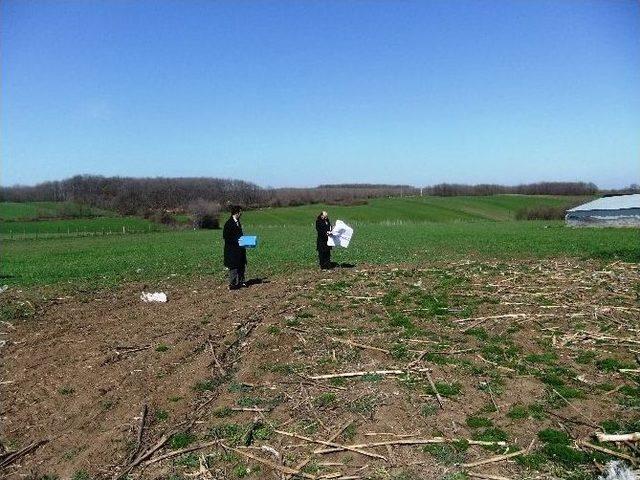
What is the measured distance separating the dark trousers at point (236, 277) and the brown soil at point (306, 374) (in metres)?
1.05

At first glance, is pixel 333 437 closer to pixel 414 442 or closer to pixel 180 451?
pixel 414 442

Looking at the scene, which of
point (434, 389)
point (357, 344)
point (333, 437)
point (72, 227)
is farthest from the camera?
point (72, 227)

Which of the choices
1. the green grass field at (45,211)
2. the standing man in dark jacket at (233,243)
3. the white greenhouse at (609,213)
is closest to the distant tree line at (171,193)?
the green grass field at (45,211)

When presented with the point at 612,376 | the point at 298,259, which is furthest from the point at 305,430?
the point at 298,259

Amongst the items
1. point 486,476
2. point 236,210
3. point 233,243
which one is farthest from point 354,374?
point 236,210

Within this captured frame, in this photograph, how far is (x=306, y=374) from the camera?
8.09 meters

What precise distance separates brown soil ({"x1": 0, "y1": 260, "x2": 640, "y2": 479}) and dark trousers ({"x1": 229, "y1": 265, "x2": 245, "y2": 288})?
3.46ft

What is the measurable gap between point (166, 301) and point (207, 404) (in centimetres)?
668

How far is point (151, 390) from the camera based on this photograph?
301 inches

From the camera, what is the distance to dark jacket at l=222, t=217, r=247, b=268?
45.3ft

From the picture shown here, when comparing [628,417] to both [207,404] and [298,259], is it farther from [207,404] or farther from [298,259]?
[298,259]

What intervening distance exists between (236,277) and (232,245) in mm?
1153

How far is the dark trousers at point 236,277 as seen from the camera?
47.0 feet

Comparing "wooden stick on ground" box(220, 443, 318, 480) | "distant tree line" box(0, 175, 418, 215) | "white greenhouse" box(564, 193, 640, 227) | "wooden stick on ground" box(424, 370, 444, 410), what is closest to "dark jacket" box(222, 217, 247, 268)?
"wooden stick on ground" box(424, 370, 444, 410)
